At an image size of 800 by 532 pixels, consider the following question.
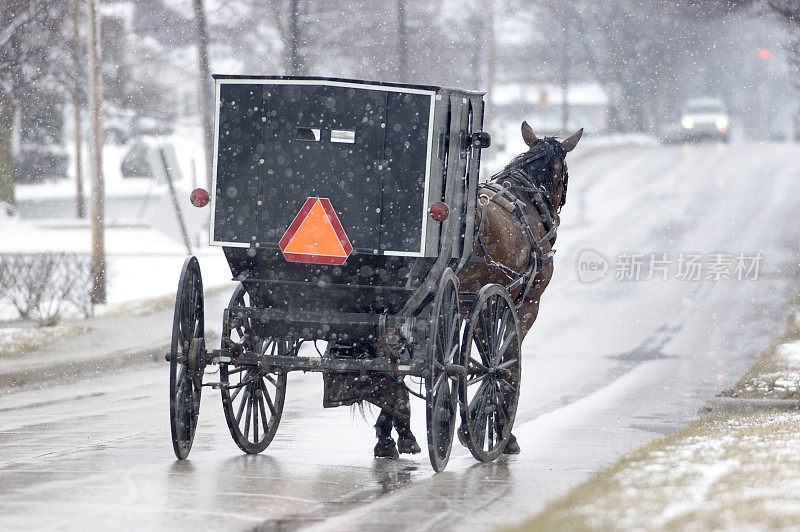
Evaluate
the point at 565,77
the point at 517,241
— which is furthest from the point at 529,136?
the point at 565,77

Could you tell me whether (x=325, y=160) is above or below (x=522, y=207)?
above

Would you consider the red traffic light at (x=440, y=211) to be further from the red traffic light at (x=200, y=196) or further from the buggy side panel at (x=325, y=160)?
the red traffic light at (x=200, y=196)

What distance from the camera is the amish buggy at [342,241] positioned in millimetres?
7820

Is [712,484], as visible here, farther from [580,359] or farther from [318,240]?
[580,359]

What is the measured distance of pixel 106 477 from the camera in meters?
7.46

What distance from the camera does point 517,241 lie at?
9.57 m

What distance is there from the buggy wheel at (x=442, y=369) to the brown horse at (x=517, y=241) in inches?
20.8

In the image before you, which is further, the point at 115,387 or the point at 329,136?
the point at 115,387

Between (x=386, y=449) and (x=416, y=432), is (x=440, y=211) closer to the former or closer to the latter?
(x=386, y=449)

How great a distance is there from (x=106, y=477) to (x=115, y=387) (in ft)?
21.2

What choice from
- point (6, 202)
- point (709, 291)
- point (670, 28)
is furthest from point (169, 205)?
point (670, 28)

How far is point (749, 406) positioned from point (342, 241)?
218 inches

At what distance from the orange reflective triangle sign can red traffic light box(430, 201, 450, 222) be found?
0.58 metres

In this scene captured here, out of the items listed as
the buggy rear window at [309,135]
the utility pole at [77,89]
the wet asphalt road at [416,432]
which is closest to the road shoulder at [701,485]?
the wet asphalt road at [416,432]
